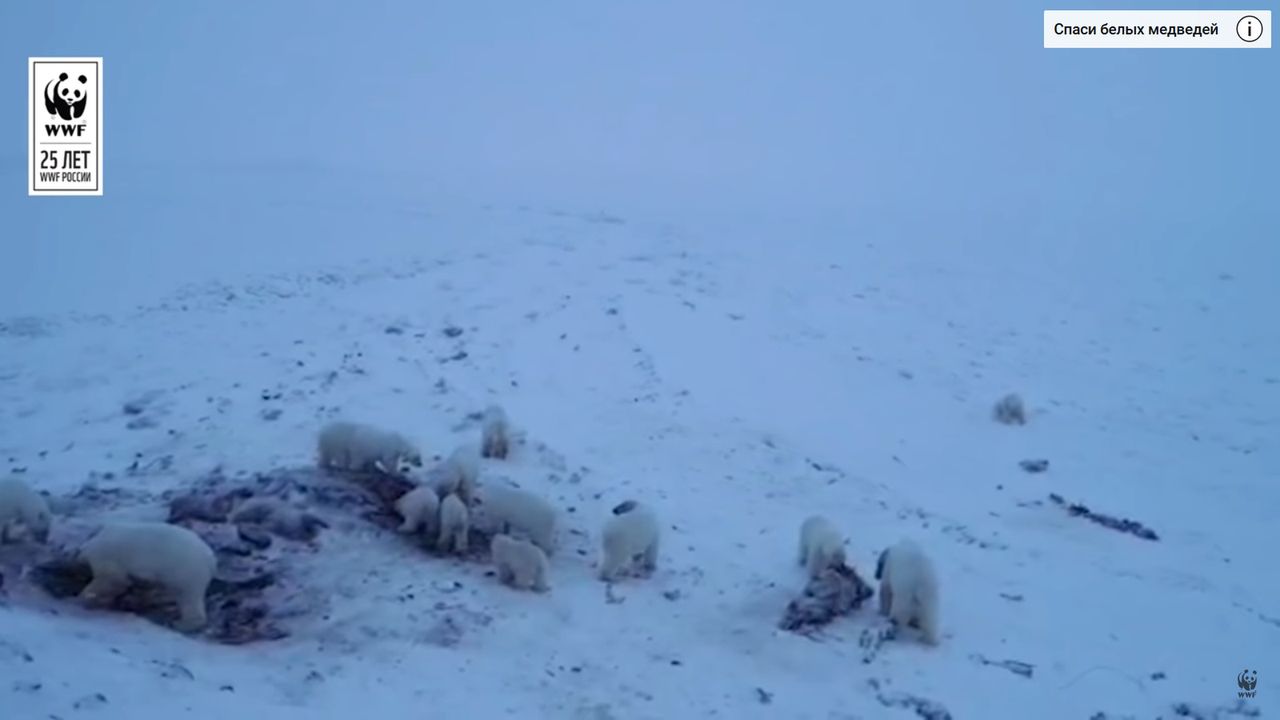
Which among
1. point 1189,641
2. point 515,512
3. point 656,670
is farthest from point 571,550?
point 1189,641

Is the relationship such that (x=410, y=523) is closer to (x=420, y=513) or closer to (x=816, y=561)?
(x=420, y=513)

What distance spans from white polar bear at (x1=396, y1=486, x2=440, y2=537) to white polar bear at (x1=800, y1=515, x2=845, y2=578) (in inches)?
136

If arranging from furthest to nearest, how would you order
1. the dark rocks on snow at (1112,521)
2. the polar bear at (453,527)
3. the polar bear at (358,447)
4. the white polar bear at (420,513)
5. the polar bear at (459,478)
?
the dark rocks on snow at (1112,521), the polar bear at (358,447), the polar bear at (459,478), the white polar bear at (420,513), the polar bear at (453,527)

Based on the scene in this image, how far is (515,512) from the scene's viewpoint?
418 inches

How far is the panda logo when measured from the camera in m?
19.2

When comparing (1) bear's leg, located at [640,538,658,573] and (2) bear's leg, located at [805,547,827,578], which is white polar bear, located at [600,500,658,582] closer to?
(1) bear's leg, located at [640,538,658,573]

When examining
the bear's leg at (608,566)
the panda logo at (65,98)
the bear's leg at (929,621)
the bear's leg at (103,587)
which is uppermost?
the panda logo at (65,98)

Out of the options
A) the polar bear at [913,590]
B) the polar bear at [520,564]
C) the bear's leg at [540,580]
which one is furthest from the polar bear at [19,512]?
the polar bear at [913,590]

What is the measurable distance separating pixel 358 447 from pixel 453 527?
192 cm

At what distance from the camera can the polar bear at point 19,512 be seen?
891 centimetres

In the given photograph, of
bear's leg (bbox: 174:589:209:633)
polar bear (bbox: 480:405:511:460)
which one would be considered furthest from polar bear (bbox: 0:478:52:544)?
polar bear (bbox: 480:405:511:460)

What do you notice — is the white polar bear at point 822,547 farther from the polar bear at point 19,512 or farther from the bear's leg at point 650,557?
the polar bear at point 19,512

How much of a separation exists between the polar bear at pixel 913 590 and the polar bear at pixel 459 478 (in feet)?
13.2

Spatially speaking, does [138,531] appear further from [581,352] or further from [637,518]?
[581,352]
